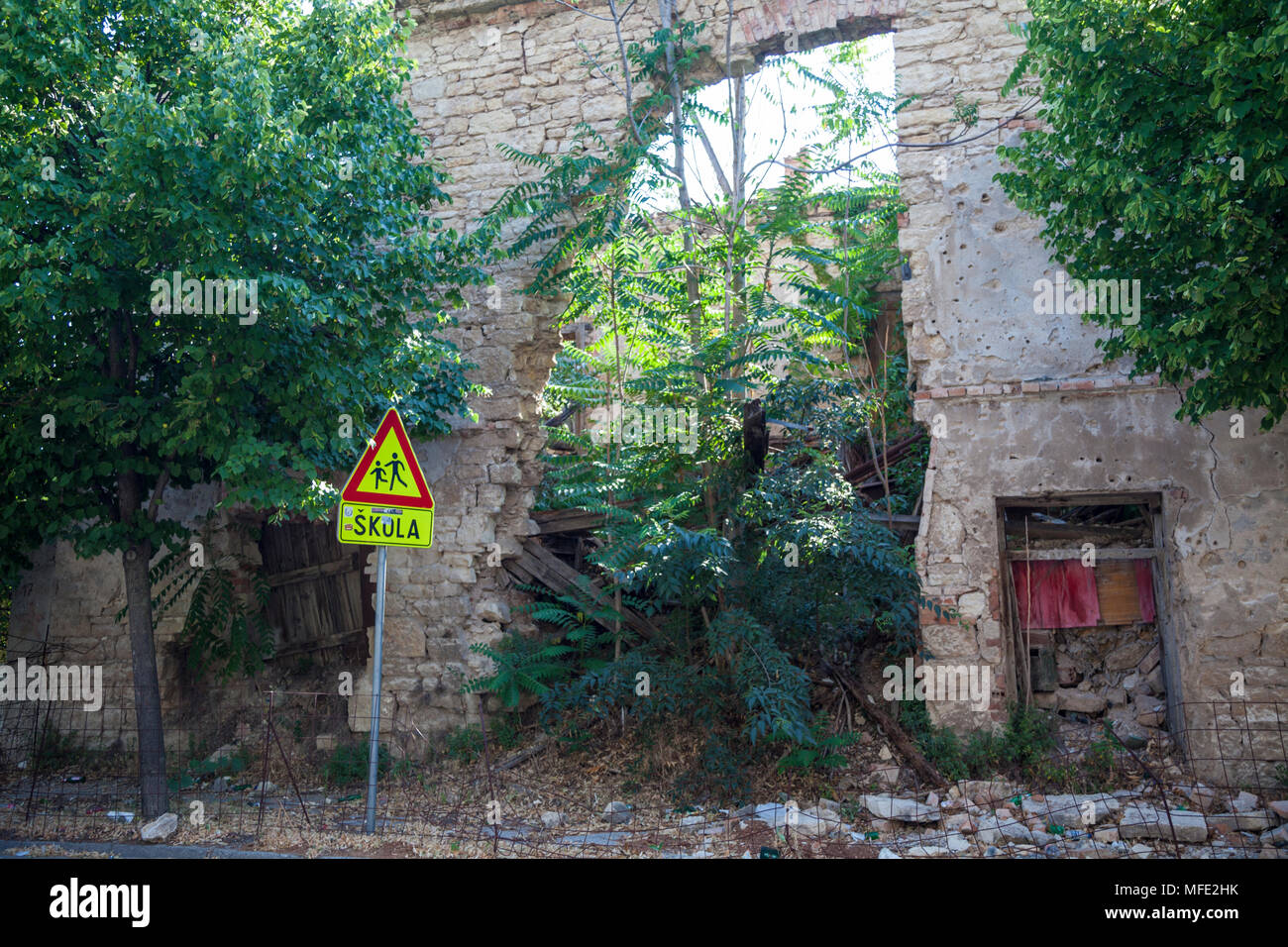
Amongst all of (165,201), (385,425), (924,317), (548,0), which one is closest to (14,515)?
(165,201)

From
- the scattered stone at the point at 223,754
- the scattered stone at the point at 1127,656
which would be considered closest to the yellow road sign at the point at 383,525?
the scattered stone at the point at 223,754

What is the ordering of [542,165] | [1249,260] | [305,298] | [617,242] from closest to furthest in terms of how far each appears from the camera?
[1249,260] < [305,298] < [617,242] < [542,165]

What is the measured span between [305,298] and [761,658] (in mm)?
4245

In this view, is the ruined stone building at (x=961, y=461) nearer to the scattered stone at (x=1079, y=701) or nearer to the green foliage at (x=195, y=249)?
the scattered stone at (x=1079, y=701)

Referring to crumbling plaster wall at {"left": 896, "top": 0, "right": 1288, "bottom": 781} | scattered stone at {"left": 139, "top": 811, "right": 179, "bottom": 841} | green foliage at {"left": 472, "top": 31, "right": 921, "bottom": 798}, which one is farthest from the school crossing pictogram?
crumbling plaster wall at {"left": 896, "top": 0, "right": 1288, "bottom": 781}

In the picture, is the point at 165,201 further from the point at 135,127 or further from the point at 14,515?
the point at 14,515

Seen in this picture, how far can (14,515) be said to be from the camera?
761 centimetres

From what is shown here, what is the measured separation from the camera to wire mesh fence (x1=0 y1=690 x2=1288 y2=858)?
19.6ft

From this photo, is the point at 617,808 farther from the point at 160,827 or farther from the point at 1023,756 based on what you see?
the point at 160,827

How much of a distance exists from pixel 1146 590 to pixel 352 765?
715 centimetres

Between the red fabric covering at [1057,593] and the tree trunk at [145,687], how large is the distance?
7144 mm

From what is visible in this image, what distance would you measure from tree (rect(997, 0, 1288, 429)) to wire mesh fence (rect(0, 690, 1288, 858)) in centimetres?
266

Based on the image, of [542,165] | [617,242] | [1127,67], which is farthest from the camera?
[542,165]

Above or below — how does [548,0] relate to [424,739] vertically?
above
